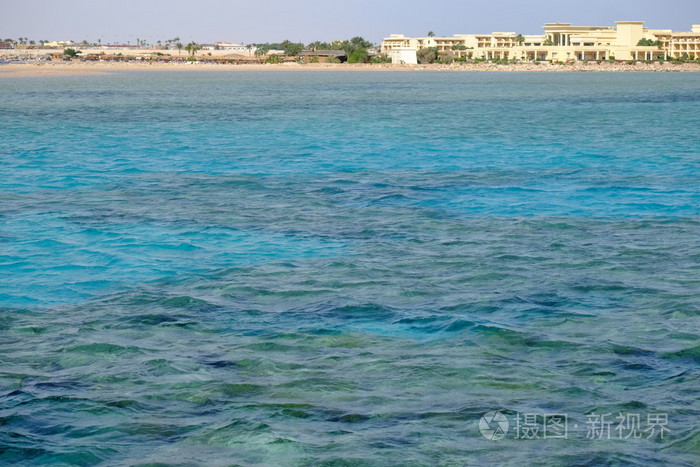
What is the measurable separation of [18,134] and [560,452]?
109 ft

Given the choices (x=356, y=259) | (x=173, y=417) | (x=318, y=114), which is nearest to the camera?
(x=173, y=417)

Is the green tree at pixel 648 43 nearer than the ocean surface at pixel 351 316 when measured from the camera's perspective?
No

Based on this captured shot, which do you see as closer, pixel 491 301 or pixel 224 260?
pixel 491 301

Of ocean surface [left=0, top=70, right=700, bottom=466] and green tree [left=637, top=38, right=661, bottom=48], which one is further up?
green tree [left=637, top=38, right=661, bottom=48]

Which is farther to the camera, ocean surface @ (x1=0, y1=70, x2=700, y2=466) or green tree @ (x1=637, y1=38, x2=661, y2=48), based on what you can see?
green tree @ (x1=637, y1=38, x2=661, y2=48)

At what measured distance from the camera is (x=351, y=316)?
9.84 meters

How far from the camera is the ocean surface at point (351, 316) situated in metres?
6.80

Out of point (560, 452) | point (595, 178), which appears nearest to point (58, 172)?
point (595, 178)

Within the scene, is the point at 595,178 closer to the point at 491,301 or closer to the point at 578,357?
the point at 491,301

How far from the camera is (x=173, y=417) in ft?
23.4

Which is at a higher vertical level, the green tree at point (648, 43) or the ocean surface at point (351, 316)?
the green tree at point (648, 43)

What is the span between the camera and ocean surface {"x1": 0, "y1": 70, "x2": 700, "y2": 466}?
680 centimetres

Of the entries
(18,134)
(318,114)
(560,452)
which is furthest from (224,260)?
(318,114)

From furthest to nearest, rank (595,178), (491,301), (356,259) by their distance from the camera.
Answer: (595,178), (356,259), (491,301)
